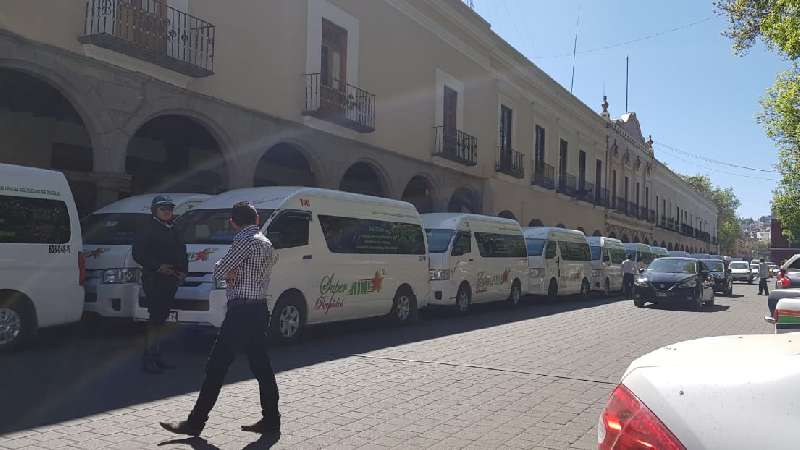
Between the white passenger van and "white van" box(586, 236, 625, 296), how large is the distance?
60.0 ft

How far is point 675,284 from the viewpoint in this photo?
17.8 metres

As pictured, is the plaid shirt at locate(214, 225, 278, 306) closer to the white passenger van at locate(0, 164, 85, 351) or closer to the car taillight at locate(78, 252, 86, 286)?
the white passenger van at locate(0, 164, 85, 351)

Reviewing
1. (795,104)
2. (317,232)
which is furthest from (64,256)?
(795,104)

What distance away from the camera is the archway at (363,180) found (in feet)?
65.3

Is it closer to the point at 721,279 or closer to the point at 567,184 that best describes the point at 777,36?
the point at 721,279

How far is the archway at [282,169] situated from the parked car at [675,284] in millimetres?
9639

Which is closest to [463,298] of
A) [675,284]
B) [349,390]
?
[675,284]

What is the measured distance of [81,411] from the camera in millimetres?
5434

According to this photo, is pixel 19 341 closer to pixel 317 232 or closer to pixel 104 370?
pixel 104 370

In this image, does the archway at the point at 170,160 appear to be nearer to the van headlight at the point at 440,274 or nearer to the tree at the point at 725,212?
the van headlight at the point at 440,274

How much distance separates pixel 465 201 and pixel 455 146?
2.90m

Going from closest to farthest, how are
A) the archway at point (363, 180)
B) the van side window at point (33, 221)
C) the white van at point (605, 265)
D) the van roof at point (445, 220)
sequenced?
the van side window at point (33, 221)
the van roof at point (445, 220)
the archway at point (363, 180)
the white van at point (605, 265)

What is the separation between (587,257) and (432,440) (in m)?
18.4

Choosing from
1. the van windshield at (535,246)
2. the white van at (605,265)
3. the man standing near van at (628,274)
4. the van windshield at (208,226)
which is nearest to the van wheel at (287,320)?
the van windshield at (208,226)
